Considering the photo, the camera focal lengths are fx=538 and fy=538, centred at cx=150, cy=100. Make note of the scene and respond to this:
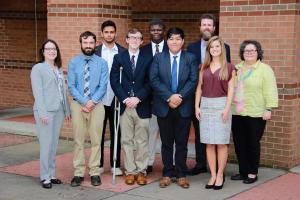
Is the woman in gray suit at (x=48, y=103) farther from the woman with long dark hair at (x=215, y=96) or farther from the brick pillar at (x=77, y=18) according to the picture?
the brick pillar at (x=77, y=18)

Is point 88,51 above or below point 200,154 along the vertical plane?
above

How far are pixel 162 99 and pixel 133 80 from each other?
1.58ft

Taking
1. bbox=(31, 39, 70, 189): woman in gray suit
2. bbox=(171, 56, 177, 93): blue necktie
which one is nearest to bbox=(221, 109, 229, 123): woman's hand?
bbox=(171, 56, 177, 93): blue necktie

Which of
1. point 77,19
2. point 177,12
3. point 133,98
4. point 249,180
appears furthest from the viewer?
point 177,12

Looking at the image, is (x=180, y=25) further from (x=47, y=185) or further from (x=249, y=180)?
(x=47, y=185)

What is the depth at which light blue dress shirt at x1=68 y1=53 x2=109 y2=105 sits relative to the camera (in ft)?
22.3

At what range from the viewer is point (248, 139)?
7.12 meters

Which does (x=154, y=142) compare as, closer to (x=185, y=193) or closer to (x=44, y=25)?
(x=185, y=193)

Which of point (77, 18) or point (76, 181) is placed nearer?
point (76, 181)

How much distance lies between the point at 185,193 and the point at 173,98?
118 cm

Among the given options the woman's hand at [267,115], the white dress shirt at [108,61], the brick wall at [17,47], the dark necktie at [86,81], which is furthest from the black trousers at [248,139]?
the brick wall at [17,47]

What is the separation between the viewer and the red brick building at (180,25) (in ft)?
25.3

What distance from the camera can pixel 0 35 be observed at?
14.0 m

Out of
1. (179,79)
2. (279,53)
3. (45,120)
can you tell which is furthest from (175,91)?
(279,53)
